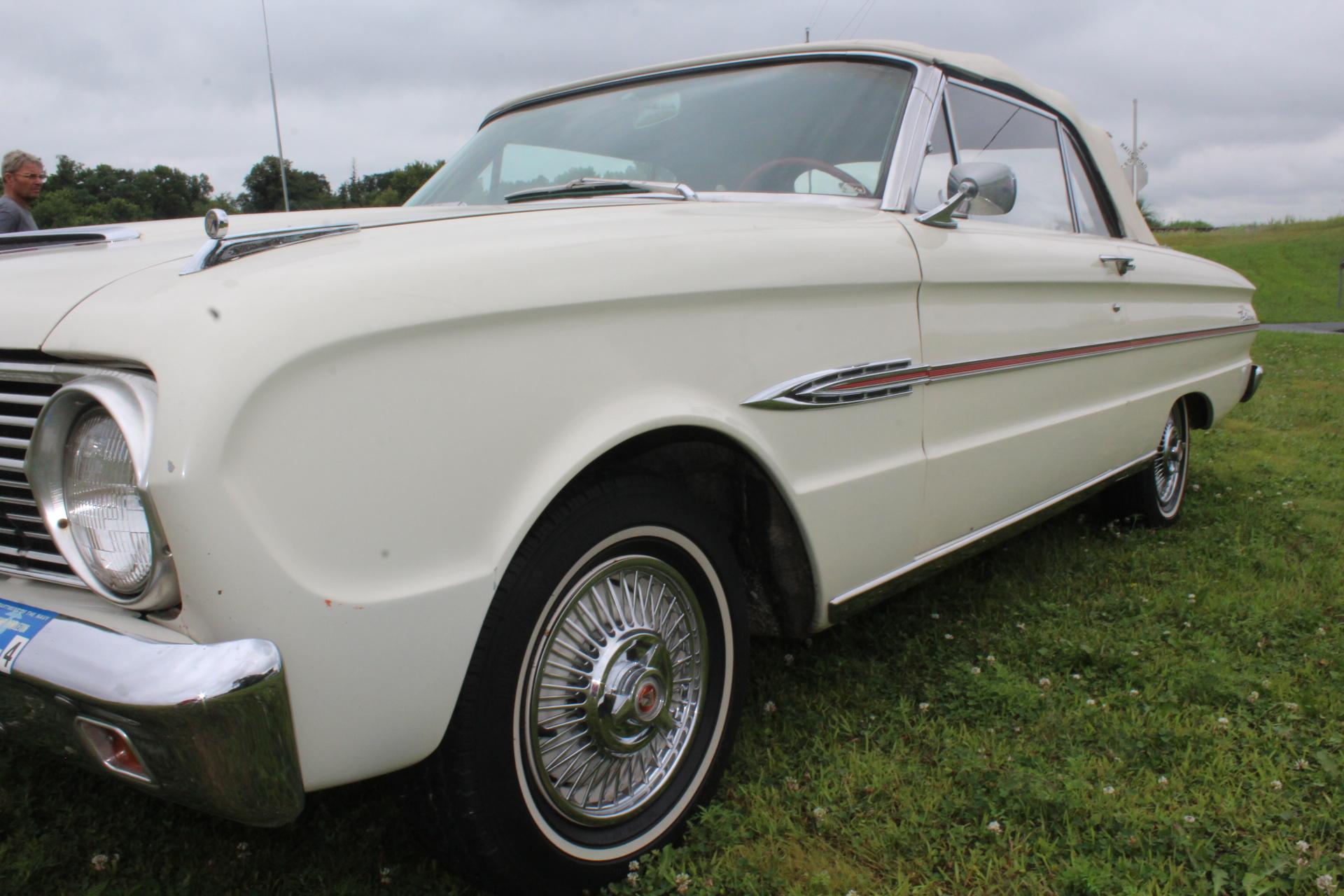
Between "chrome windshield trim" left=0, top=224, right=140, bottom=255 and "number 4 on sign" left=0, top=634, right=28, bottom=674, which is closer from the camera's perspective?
"number 4 on sign" left=0, top=634, right=28, bottom=674

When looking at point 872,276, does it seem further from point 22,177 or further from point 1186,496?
point 22,177

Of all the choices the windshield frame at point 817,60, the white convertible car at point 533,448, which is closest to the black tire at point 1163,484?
the white convertible car at point 533,448

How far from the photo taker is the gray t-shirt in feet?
17.2

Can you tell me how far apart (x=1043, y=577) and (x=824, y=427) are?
1.84 meters

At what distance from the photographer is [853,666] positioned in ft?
9.04

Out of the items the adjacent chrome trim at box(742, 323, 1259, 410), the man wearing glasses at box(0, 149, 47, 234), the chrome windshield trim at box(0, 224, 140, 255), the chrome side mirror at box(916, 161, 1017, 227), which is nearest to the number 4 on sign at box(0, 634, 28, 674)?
the chrome windshield trim at box(0, 224, 140, 255)

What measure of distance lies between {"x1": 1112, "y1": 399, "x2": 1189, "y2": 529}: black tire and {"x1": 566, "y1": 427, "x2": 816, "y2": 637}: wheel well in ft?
7.64


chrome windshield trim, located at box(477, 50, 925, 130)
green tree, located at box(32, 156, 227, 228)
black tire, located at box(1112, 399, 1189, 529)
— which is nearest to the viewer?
chrome windshield trim, located at box(477, 50, 925, 130)

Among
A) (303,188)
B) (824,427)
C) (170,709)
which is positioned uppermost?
(303,188)

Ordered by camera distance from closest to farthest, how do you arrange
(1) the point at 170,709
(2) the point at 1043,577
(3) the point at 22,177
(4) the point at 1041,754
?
(1) the point at 170,709 < (4) the point at 1041,754 < (2) the point at 1043,577 < (3) the point at 22,177

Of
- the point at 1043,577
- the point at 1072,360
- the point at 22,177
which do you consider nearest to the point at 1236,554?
the point at 1043,577

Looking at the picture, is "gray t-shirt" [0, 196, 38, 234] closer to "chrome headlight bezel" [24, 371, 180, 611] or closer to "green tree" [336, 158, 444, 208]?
"green tree" [336, 158, 444, 208]

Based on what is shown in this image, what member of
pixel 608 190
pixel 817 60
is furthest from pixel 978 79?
pixel 608 190

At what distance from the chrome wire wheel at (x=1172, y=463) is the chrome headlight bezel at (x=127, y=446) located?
3789 millimetres
